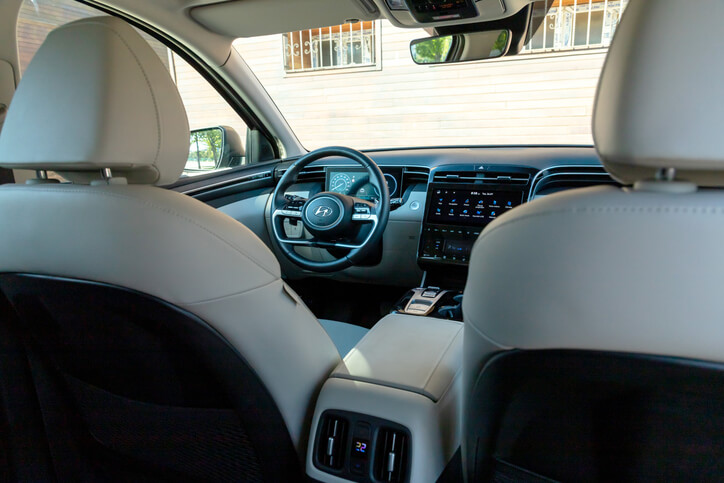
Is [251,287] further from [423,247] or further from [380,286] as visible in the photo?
[380,286]

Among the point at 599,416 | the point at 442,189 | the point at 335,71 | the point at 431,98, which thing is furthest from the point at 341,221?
the point at 431,98

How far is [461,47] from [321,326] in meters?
1.70

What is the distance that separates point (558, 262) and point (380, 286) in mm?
2200

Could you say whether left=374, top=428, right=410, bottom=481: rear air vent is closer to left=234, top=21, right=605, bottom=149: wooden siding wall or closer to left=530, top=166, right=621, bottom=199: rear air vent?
left=530, top=166, right=621, bottom=199: rear air vent

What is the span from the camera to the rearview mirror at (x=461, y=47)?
7.28ft

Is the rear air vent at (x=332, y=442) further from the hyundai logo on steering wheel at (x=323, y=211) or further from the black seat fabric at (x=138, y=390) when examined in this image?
the hyundai logo on steering wheel at (x=323, y=211)

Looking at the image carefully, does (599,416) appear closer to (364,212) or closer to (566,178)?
(364,212)

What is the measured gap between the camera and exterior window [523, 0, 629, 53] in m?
4.38

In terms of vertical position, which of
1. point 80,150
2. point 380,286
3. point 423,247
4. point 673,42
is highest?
point 673,42

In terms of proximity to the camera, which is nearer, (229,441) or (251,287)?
(251,287)

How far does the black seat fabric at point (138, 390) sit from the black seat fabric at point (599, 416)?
462 millimetres

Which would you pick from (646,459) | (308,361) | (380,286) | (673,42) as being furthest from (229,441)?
(380,286)

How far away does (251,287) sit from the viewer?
909 mm

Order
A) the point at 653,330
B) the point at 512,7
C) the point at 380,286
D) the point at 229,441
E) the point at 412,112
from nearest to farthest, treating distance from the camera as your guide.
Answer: the point at 653,330 < the point at 229,441 < the point at 512,7 < the point at 380,286 < the point at 412,112
